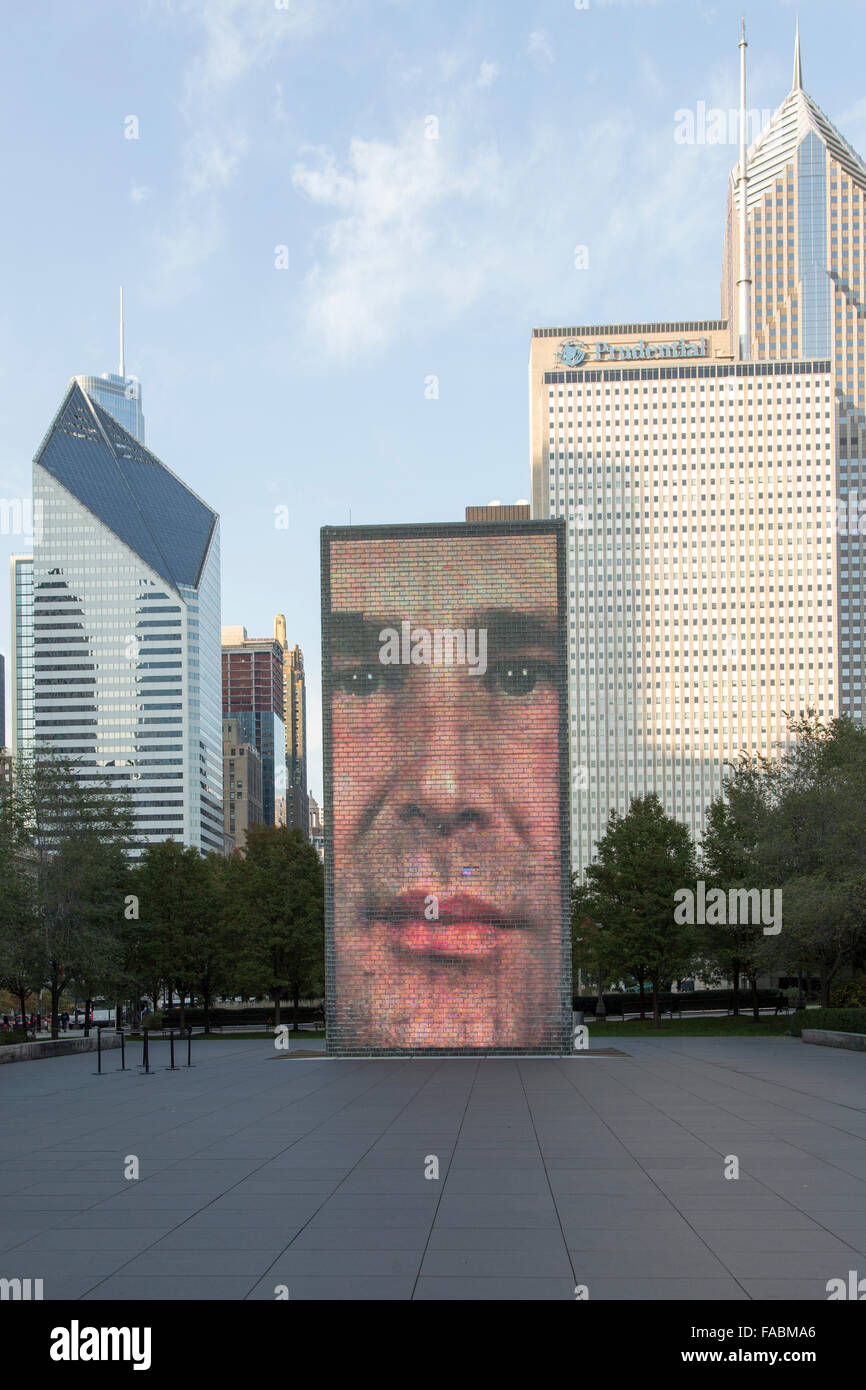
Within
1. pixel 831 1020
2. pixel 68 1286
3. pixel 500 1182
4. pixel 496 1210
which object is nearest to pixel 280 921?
pixel 831 1020

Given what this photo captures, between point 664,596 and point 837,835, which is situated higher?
point 664,596

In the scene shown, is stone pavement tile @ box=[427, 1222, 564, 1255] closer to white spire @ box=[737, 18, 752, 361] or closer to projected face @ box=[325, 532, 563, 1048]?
projected face @ box=[325, 532, 563, 1048]

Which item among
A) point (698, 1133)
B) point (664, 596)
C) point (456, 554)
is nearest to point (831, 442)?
point (664, 596)

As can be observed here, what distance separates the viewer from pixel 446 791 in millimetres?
31781

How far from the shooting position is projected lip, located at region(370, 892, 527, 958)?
3125 cm

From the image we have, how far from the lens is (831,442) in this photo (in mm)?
169625

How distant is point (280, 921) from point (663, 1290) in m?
46.2

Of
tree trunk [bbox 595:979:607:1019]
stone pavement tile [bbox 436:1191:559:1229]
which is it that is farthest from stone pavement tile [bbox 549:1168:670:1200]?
tree trunk [bbox 595:979:607:1019]

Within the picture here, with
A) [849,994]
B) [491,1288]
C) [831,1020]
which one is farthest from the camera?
[849,994]

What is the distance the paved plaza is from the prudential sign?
526ft

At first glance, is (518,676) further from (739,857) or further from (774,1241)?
(774,1241)

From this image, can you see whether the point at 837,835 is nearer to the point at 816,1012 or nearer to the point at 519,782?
the point at 816,1012
